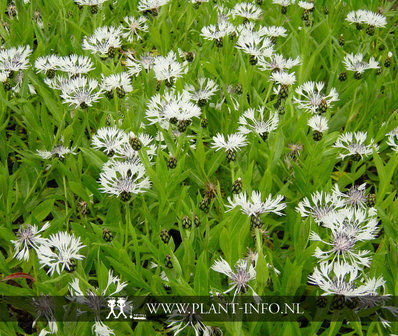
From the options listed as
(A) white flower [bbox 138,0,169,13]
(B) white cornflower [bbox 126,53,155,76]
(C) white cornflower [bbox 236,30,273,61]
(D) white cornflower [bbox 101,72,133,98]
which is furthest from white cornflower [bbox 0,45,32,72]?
(C) white cornflower [bbox 236,30,273,61]

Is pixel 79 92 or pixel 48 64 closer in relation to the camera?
pixel 79 92

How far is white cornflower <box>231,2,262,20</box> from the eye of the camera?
297 centimetres

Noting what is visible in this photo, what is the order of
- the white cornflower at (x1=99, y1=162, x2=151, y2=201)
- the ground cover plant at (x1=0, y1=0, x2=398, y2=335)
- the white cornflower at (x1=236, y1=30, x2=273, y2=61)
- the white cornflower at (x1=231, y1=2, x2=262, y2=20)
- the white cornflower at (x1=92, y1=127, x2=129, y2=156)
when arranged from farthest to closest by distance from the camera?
the white cornflower at (x1=231, y1=2, x2=262, y2=20) < the white cornflower at (x1=236, y1=30, x2=273, y2=61) < the white cornflower at (x1=92, y1=127, x2=129, y2=156) < the white cornflower at (x1=99, y1=162, x2=151, y2=201) < the ground cover plant at (x1=0, y1=0, x2=398, y2=335)

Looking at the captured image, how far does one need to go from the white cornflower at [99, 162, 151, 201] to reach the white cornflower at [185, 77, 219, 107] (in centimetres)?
61

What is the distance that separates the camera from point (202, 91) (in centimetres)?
235

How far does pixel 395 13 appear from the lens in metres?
3.49

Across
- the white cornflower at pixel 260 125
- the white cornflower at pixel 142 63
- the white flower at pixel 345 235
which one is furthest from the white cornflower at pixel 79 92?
the white flower at pixel 345 235

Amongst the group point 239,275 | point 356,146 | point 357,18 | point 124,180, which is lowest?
point 239,275

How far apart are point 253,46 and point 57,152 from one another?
1078 millimetres

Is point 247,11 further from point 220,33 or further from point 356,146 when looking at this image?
point 356,146

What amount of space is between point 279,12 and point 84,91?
5.64 ft

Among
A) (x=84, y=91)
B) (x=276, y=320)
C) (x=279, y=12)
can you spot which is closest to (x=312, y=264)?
(x=276, y=320)

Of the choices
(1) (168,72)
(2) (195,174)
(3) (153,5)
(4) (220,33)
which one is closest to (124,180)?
(2) (195,174)

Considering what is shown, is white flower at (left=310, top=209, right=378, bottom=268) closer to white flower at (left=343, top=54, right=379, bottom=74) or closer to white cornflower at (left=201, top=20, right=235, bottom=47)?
white flower at (left=343, top=54, right=379, bottom=74)
